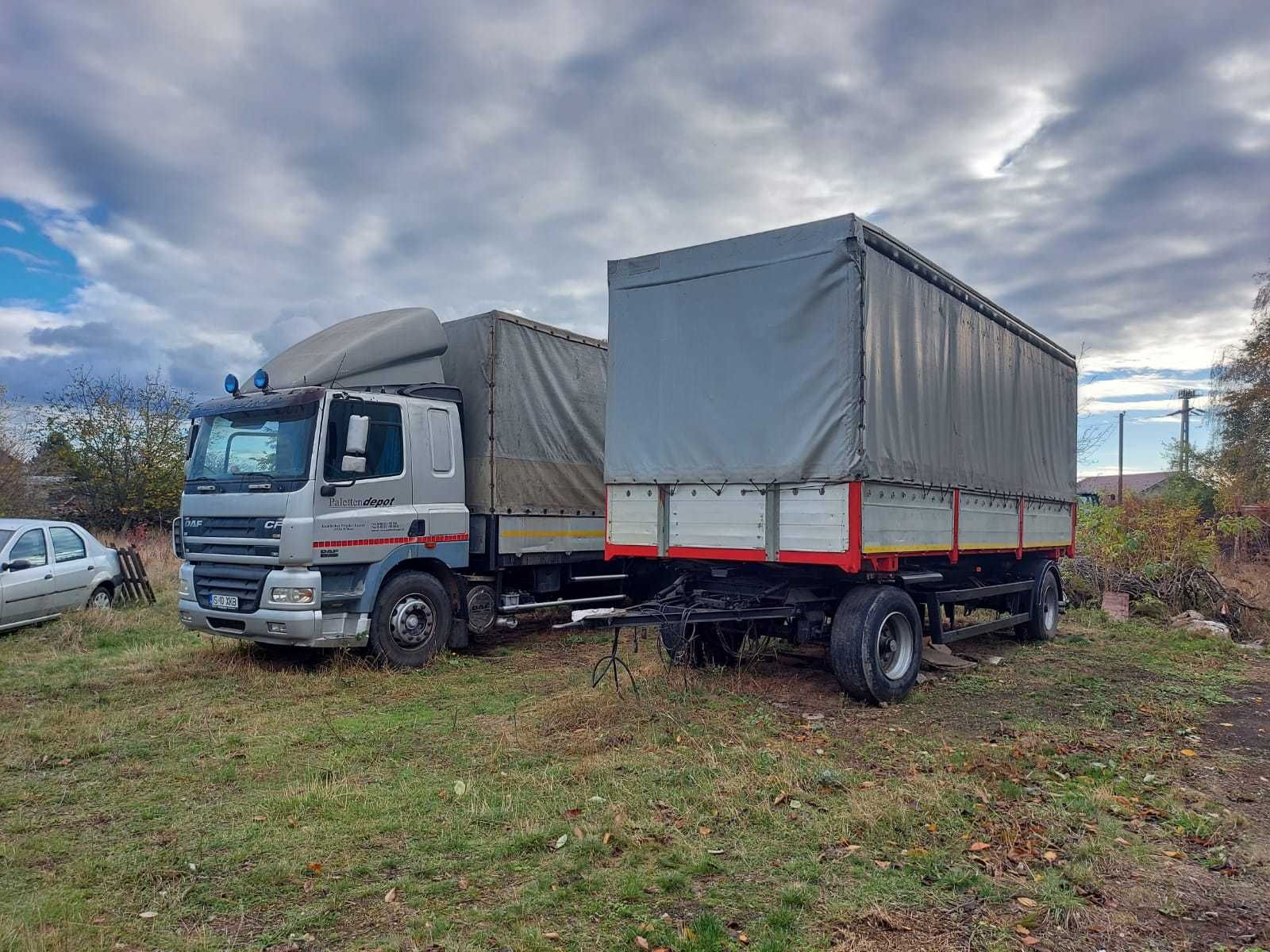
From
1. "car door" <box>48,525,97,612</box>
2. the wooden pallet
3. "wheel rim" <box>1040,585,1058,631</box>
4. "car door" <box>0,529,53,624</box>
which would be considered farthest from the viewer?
the wooden pallet

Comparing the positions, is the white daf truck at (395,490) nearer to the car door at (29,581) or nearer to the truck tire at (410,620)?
the truck tire at (410,620)

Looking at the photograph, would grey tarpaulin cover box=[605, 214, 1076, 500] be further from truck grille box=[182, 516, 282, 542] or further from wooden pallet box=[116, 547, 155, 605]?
wooden pallet box=[116, 547, 155, 605]

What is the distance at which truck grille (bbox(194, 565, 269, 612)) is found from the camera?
809cm

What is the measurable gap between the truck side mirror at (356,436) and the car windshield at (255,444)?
1.18ft

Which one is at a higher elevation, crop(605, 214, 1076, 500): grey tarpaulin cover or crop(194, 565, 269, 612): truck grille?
crop(605, 214, 1076, 500): grey tarpaulin cover

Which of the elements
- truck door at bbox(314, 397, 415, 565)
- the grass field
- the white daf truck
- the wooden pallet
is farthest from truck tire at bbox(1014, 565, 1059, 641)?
the wooden pallet

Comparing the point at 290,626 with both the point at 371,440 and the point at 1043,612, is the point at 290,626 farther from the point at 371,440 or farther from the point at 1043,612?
the point at 1043,612

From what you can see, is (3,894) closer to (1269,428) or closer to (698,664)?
(698,664)

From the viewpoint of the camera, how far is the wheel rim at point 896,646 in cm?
741

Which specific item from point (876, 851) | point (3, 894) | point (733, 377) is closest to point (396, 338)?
point (733, 377)

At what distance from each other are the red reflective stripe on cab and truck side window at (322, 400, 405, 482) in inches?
23.9

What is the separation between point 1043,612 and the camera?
11.2 metres

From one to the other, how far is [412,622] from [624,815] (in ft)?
16.3

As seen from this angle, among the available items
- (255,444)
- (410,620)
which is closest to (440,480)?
(410,620)
